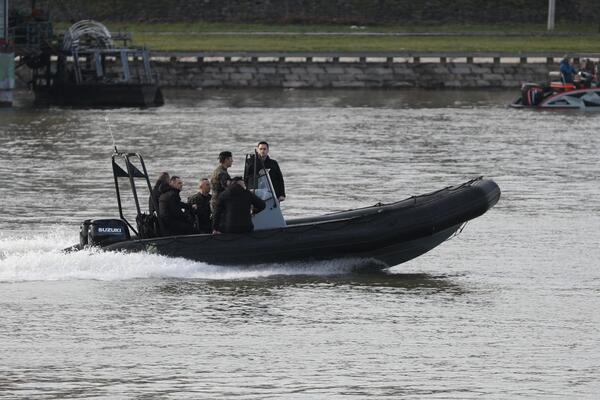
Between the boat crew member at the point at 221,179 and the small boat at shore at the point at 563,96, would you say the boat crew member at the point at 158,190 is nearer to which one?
the boat crew member at the point at 221,179

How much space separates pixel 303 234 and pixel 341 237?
0.51m

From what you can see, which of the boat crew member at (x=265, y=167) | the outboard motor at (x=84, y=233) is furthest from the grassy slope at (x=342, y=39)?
the outboard motor at (x=84, y=233)

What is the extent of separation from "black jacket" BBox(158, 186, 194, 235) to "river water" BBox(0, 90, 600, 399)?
45cm

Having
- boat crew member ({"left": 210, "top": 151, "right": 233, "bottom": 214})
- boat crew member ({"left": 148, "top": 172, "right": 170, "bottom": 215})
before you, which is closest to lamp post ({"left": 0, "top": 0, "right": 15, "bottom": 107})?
boat crew member ({"left": 148, "top": 172, "right": 170, "bottom": 215})

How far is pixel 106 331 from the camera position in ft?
58.5

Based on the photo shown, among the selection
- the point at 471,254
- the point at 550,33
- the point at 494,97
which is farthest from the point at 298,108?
the point at 471,254

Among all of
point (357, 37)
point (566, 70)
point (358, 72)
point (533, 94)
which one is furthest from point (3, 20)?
point (357, 37)

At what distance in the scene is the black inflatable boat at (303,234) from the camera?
20.6m

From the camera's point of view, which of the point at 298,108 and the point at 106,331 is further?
the point at 298,108

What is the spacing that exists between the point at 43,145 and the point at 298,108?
16072 millimetres

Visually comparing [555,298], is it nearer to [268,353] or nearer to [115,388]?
[268,353]

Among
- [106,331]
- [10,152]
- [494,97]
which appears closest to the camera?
[106,331]

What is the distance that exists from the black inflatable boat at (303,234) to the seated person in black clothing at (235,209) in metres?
0.13

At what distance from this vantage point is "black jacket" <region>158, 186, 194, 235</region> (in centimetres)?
2031
